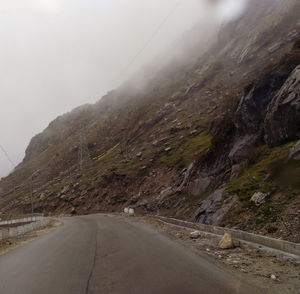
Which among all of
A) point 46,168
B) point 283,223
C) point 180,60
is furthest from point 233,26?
point 283,223

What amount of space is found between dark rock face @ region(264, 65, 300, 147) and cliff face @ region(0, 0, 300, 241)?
0.07m

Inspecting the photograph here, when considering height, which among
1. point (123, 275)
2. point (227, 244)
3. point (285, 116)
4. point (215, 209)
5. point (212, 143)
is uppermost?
point (123, 275)

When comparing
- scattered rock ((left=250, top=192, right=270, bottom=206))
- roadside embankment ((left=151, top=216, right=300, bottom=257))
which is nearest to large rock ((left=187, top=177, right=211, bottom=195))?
roadside embankment ((left=151, top=216, right=300, bottom=257))

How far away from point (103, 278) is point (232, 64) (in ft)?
352

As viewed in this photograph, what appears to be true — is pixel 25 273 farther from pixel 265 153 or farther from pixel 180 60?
pixel 180 60

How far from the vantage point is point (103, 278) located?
7.95 meters

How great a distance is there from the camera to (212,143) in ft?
105

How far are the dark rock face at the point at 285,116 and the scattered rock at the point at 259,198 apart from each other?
591cm

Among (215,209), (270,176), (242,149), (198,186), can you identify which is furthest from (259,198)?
(198,186)

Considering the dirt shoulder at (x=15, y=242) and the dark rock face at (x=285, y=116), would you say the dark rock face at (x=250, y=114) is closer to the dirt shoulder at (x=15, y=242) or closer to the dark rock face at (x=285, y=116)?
the dark rock face at (x=285, y=116)

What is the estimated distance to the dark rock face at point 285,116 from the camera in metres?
19.5

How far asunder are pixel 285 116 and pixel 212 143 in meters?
12.3

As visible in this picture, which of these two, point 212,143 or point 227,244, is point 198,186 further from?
point 227,244

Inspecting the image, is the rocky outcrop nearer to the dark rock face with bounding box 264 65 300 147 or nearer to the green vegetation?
the green vegetation
